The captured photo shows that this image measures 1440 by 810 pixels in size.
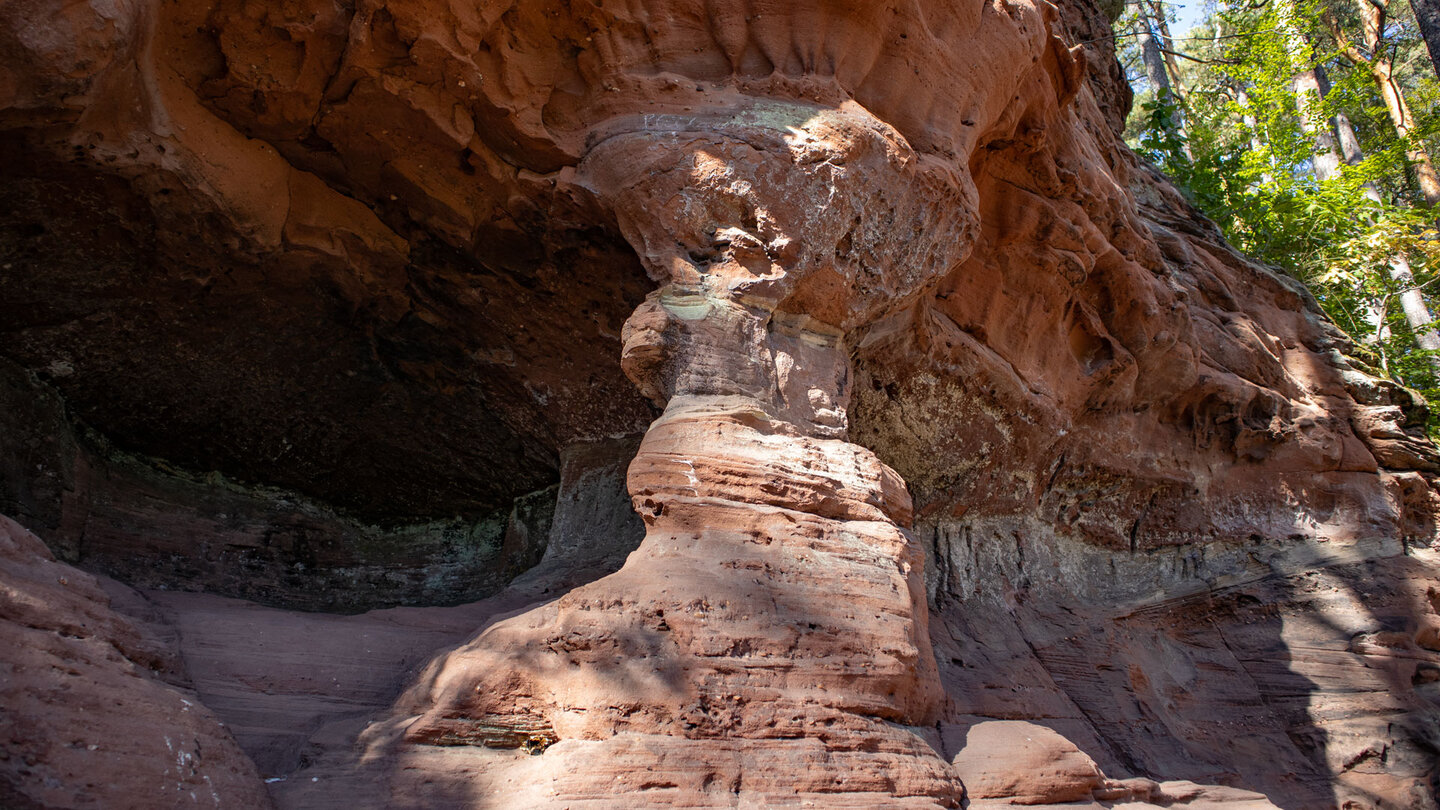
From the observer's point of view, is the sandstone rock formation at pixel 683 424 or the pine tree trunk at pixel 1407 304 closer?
the sandstone rock formation at pixel 683 424

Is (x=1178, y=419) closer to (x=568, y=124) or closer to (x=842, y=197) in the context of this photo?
(x=842, y=197)

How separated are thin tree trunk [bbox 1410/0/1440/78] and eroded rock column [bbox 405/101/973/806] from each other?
514cm

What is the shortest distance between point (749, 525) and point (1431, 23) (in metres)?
7.32

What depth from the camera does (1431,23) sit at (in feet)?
23.4

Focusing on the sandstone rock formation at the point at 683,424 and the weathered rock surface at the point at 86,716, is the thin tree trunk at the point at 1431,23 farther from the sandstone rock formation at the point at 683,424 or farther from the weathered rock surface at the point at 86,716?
the weathered rock surface at the point at 86,716

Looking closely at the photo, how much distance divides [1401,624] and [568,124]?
18.4 feet

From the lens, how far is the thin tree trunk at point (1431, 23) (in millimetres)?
7012

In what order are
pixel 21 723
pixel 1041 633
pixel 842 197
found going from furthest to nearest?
pixel 1041 633 → pixel 842 197 → pixel 21 723

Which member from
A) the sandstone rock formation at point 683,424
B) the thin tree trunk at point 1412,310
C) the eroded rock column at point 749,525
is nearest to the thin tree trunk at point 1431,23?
the sandstone rock formation at point 683,424

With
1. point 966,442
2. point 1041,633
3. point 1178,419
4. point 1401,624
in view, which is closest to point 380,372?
point 966,442

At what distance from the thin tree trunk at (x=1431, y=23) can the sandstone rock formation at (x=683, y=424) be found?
2370 millimetres

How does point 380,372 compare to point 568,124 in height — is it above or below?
below

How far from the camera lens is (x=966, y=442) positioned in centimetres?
536

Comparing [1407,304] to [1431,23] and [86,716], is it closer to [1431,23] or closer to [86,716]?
[1431,23]
